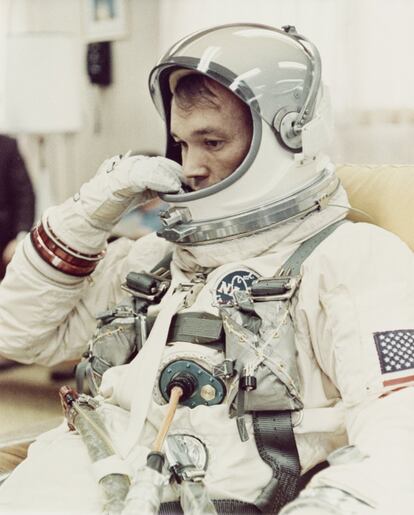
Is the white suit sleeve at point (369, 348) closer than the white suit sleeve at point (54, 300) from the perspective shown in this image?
Yes

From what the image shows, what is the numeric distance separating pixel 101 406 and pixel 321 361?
1.18ft

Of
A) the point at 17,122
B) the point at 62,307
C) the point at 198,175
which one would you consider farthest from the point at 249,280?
the point at 17,122

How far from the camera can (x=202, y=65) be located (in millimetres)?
1129

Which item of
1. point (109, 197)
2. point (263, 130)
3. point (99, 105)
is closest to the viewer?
point (263, 130)

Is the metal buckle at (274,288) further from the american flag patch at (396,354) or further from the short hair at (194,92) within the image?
the short hair at (194,92)

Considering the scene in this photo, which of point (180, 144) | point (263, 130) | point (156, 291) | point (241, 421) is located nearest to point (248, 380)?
point (241, 421)

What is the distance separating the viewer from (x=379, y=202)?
1306 millimetres

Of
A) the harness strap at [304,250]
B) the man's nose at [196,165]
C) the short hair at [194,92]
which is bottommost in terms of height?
the harness strap at [304,250]

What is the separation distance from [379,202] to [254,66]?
0.35m

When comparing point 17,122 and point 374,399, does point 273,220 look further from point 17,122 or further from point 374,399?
point 17,122

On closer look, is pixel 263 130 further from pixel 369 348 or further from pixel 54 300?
pixel 54 300

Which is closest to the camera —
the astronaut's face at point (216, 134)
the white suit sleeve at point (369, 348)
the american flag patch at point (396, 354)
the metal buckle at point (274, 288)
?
the white suit sleeve at point (369, 348)

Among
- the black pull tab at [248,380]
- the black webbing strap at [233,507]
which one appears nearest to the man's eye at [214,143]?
the black pull tab at [248,380]

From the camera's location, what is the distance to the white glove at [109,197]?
1.25 m
